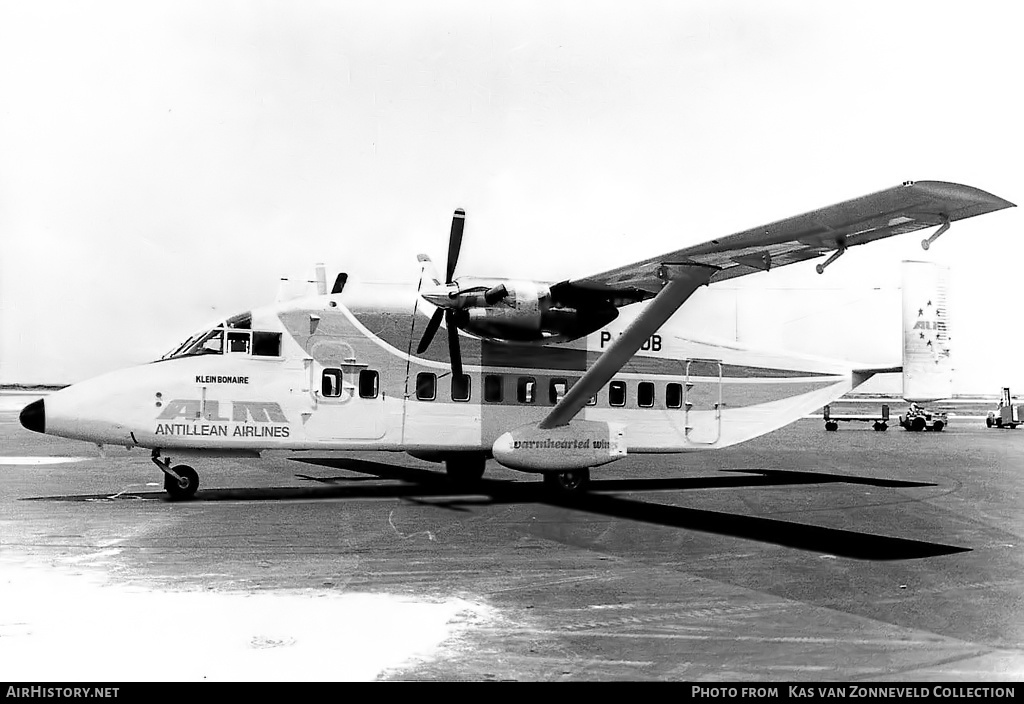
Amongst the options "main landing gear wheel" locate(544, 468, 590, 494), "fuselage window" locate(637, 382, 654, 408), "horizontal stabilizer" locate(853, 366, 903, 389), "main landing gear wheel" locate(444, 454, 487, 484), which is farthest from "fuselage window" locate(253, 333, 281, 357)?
"horizontal stabilizer" locate(853, 366, 903, 389)

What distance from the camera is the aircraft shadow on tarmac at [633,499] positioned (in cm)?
1004

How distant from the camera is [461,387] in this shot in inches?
591

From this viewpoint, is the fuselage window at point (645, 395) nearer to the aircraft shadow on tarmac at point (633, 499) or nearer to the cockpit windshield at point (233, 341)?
the aircraft shadow on tarmac at point (633, 499)

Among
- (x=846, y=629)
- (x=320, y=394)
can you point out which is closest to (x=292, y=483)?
(x=320, y=394)

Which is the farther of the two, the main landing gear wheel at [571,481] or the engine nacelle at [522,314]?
the main landing gear wheel at [571,481]

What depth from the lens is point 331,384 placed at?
14188 mm

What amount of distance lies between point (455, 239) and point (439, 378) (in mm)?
2587

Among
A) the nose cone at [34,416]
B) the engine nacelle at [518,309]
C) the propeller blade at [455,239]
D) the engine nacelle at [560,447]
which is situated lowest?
the engine nacelle at [560,447]

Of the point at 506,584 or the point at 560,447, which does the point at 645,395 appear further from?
the point at 506,584

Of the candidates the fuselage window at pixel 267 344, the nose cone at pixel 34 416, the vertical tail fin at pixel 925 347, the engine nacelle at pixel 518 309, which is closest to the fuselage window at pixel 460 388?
the engine nacelle at pixel 518 309

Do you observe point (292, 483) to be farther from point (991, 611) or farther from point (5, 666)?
point (991, 611)

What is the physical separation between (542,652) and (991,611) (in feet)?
13.4

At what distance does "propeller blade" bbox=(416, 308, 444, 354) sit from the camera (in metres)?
14.4

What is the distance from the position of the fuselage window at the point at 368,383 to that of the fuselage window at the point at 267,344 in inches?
59.3
